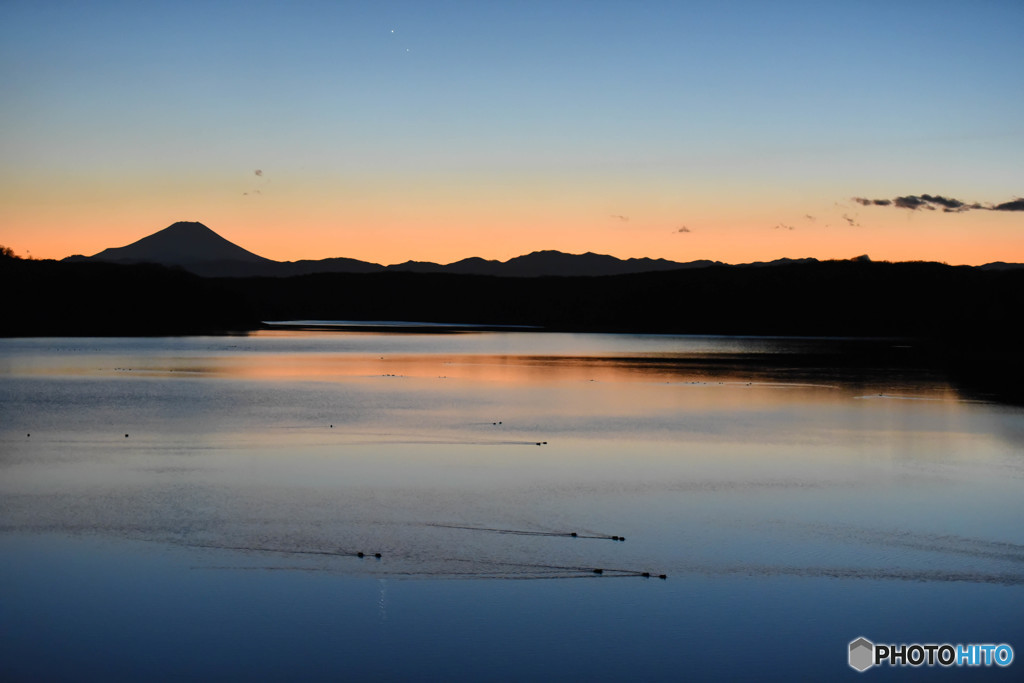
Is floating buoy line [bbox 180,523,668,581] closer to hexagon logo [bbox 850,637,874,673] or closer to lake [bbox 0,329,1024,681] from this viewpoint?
lake [bbox 0,329,1024,681]

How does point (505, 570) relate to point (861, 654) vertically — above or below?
above

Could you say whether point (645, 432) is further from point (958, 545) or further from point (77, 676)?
point (77, 676)

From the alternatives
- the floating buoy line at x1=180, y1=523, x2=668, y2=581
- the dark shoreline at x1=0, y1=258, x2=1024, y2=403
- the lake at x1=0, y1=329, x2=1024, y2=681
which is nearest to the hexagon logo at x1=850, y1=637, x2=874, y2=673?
the lake at x1=0, y1=329, x2=1024, y2=681

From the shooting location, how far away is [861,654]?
7.26 metres

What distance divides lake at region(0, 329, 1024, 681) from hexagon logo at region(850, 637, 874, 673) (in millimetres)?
99

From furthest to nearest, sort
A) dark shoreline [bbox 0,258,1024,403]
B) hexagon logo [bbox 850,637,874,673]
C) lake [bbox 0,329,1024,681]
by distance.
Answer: dark shoreline [bbox 0,258,1024,403], lake [bbox 0,329,1024,681], hexagon logo [bbox 850,637,874,673]

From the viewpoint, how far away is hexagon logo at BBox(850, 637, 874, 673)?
714 centimetres

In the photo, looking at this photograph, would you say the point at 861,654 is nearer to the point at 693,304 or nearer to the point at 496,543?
the point at 496,543

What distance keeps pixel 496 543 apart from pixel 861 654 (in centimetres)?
388

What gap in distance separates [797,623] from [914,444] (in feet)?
37.6

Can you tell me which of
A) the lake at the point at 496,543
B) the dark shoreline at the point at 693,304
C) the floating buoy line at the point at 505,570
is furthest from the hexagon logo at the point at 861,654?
the dark shoreline at the point at 693,304

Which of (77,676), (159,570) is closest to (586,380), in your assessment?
(159,570)

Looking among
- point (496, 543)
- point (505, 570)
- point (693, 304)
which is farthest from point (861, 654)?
point (693, 304)

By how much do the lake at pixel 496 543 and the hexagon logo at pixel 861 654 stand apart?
0.10 meters
